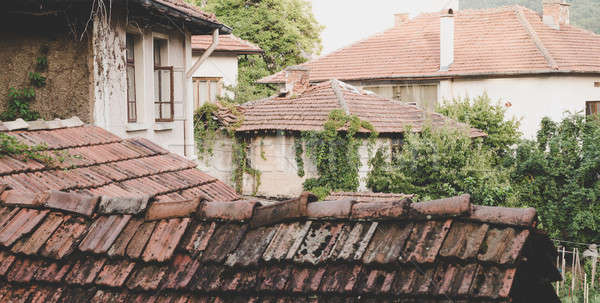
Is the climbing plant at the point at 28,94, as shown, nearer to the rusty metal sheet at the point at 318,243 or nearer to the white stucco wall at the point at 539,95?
the rusty metal sheet at the point at 318,243

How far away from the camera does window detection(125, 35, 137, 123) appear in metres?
8.94

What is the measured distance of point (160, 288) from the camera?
108 inches

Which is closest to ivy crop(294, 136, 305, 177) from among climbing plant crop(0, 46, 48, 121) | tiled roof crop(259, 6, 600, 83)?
tiled roof crop(259, 6, 600, 83)

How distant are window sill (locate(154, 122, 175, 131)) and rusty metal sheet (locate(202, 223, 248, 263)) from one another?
6.83 metres

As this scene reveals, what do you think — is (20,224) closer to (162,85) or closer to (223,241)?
(223,241)

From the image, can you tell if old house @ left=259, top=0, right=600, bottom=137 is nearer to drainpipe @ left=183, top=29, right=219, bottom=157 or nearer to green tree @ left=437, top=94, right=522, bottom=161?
green tree @ left=437, top=94, right=522, bottom=161

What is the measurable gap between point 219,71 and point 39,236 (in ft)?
71.4

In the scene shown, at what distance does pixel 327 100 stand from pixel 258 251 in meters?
17.1

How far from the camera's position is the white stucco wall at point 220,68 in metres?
24.3

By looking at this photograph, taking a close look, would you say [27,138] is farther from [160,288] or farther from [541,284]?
[541,284]

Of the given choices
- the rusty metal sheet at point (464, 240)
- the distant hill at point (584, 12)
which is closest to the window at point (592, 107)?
the distant hill at point (584, 12)

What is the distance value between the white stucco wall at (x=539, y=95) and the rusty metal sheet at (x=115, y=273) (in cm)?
2051

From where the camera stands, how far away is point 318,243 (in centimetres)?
266

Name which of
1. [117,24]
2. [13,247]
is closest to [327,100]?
[117,24]
